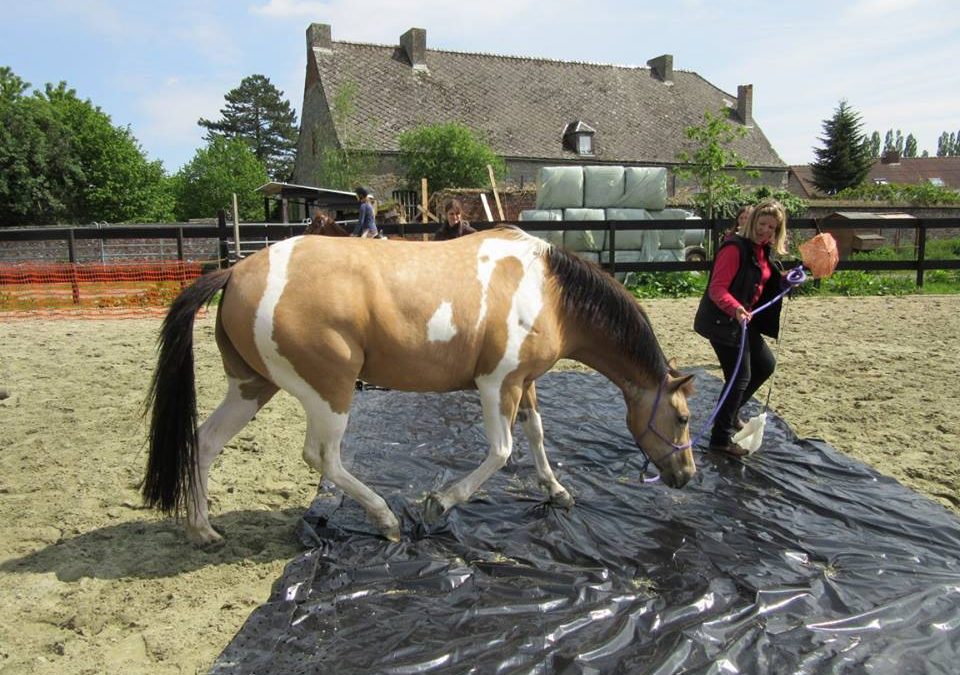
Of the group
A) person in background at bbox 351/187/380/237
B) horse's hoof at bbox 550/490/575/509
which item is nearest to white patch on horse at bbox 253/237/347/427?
horse's hoof at bbox 550/490/575/509

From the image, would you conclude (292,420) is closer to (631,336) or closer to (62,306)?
(631,336)

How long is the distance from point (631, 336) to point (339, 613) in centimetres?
190

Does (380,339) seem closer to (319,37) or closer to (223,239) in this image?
(223,239)

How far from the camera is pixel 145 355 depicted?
6609 millimetres

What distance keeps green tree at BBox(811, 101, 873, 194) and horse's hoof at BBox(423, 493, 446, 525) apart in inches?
1563

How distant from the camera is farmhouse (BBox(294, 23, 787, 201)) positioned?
25391 mm

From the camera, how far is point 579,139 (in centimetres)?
2717

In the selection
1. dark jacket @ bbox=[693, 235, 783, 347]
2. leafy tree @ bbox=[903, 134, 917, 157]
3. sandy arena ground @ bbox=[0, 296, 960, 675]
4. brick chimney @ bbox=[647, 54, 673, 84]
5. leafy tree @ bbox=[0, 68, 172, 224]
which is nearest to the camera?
sandy arena ground @ bbox=[0, 296, 960, 675]

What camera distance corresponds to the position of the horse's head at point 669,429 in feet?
11.0

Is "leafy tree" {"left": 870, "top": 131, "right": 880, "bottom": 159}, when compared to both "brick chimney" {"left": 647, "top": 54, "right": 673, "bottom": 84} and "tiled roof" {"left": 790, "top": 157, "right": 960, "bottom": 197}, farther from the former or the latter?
"brick chimney" {"left": 647, "top": 54, "right": 673, "bottom": 84}

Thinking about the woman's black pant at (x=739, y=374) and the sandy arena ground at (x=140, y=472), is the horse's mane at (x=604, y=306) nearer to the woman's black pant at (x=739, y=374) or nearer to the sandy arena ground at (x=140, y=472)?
the woman's black pant at (x=739, y=374)

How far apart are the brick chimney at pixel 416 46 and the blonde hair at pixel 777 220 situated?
2645 centimetres

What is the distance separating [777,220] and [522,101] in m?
26.4

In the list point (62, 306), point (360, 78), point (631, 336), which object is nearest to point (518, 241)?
point (631, 336)
